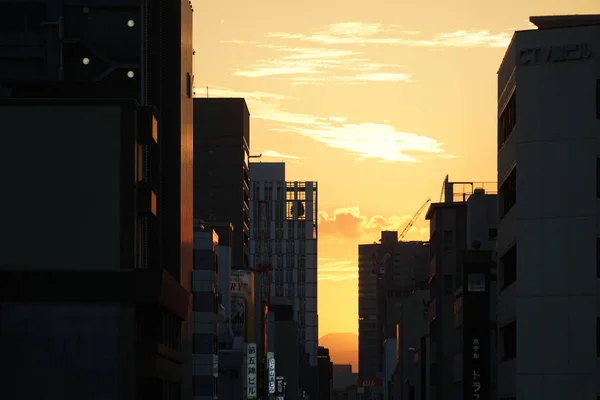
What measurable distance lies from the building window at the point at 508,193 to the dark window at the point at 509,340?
21.6 ft

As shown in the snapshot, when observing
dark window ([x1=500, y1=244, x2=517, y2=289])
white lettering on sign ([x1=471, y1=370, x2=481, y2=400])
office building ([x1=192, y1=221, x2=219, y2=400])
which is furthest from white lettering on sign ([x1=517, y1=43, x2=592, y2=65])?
office building ([x1=192, y1=221, x2=219, y2=400])

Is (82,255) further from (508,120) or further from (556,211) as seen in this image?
(508,120)

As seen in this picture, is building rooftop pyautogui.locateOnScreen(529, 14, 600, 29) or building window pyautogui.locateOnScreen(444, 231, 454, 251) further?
building window pyautogui.locateOnScreen(444, 231, 454, 251)

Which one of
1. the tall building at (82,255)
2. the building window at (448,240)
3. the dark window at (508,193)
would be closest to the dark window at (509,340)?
the dark window at (508,193)

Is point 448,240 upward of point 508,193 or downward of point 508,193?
upward

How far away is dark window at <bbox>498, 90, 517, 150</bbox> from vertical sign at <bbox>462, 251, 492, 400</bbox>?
9129 millimetres

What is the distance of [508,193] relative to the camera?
8775 cm

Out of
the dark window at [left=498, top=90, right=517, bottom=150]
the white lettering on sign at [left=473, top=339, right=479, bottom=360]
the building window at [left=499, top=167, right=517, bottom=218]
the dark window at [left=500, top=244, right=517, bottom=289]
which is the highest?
the dark window at [left=498, top=90, right=517, bottom=150]

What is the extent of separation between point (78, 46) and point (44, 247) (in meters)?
49.2

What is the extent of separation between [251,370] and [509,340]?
10386cm

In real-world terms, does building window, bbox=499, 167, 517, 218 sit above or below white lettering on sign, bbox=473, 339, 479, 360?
above

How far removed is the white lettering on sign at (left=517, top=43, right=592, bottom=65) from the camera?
254 ft

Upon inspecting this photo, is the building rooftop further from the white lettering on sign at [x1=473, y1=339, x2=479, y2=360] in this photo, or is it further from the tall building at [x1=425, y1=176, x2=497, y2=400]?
the tall building at [x1=425, y1=176, x2=497, y2=400]

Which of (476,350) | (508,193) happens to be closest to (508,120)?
(508,193)
